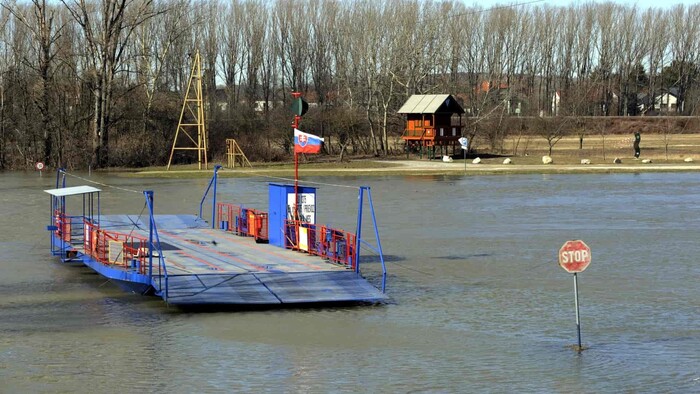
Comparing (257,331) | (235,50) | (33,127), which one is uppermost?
(235,50)

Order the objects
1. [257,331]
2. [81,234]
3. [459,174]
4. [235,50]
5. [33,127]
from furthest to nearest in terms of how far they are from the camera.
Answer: [235,50]
[33,127]
[459,174]
[81,234]
[257,331]

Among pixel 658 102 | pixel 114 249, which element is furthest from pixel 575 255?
pixel 658 102

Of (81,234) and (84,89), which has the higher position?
A: (84,89)

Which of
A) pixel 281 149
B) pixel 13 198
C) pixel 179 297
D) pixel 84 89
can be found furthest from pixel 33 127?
pixel 179 297

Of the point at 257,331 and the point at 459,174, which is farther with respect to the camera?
the point at 459,174

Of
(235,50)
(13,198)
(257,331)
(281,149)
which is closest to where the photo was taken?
(257,331)

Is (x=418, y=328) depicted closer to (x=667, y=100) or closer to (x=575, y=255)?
(x=575, y=255)

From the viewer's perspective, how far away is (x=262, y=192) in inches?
1727

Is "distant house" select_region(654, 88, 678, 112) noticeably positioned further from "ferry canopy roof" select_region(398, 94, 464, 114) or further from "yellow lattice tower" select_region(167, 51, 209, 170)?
"yellow lattice tower" select_region(167, 51, 209, 170)

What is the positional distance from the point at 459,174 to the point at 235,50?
59.6 m

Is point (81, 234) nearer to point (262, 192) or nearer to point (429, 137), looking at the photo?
point (262, 192)

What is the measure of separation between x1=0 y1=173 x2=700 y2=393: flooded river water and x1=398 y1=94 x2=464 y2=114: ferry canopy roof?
37329mm

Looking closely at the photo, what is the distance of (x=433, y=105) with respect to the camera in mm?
67688

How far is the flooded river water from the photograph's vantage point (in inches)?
555
